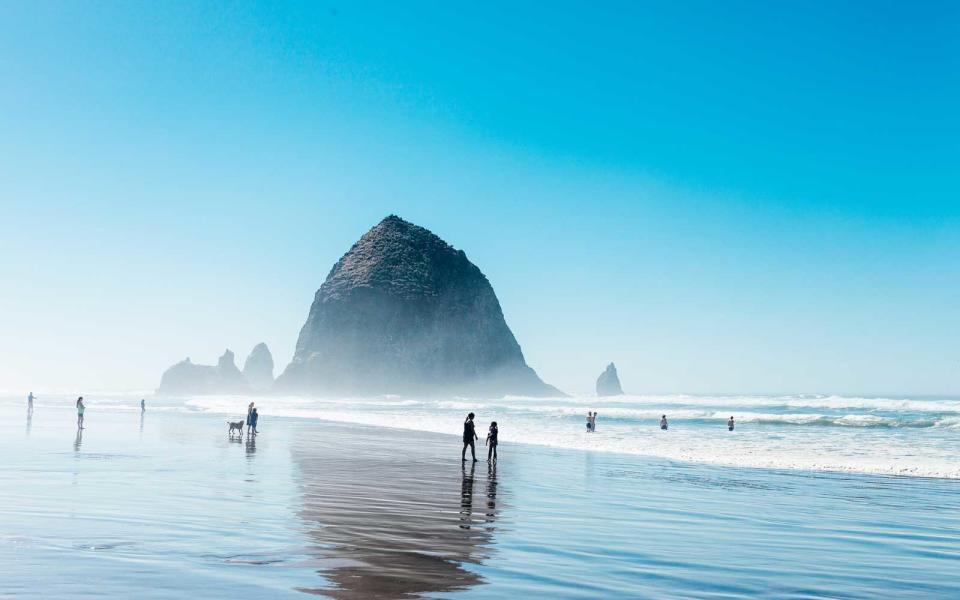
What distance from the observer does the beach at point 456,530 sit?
27.2 feet

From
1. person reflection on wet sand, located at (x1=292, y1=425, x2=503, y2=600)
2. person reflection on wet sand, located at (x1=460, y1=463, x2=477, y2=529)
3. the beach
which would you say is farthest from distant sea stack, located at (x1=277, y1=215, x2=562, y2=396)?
the beach

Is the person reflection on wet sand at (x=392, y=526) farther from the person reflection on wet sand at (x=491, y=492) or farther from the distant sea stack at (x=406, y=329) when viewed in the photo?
the distant sea stack at (x=406, y=329)

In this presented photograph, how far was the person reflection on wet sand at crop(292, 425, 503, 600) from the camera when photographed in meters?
8.23

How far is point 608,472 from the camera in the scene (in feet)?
76.4

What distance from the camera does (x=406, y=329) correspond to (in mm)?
160500

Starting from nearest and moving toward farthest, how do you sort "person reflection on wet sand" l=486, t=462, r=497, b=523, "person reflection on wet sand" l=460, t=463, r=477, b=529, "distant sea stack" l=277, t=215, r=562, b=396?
"person reflection on wet sand" l=460, t=463, r=477, b=529, "person reflection on wet sand" l=486, t=462, r=497, b=523, "distant sea stack" l=277, t=215, r=562, b=396

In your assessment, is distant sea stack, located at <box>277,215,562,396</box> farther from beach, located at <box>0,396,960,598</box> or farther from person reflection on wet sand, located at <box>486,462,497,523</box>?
A: beach, located at <box>0,396,960,598</box>

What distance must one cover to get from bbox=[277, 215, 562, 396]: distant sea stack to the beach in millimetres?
131305

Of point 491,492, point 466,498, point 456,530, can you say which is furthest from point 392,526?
point 491,492

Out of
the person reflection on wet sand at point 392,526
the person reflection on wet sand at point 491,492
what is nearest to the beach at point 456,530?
the person reflection on wet sand at point 392,526

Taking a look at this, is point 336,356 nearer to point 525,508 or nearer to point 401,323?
point 401,323

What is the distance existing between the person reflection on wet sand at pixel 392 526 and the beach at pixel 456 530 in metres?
0.05

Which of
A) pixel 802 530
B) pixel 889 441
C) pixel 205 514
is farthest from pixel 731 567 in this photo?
pixel 889 441

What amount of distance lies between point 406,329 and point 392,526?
489 ft
